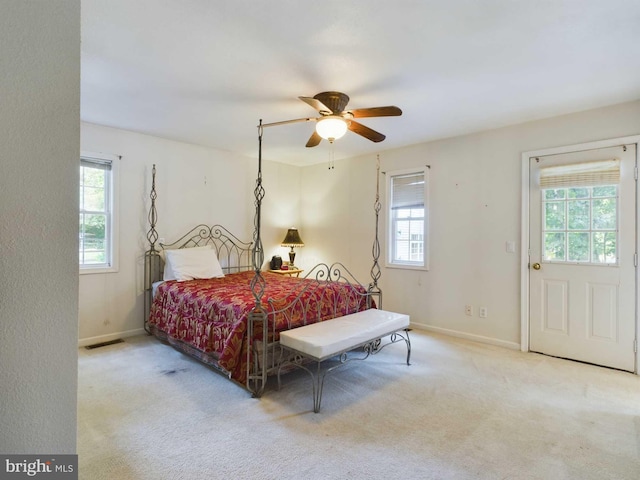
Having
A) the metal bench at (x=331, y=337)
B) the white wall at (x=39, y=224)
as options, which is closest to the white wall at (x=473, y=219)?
the metal bench at (x=331, y=337)

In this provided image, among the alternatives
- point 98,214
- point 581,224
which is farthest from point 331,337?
point 98,214

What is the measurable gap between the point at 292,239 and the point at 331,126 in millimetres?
3088

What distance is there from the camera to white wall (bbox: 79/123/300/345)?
12.9 feet

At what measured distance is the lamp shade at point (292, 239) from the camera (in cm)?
568

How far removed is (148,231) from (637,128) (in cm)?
535

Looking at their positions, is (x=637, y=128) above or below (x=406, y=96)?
below

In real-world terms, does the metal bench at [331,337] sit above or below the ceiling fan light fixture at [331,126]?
below

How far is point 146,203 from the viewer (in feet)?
14.1

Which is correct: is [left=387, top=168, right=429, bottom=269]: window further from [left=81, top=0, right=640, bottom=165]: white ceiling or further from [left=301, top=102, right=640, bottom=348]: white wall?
[left=81, top=0, right=640, bottom=165]: white ceiling

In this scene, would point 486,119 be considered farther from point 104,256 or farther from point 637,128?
point 104,256

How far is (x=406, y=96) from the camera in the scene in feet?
9.99

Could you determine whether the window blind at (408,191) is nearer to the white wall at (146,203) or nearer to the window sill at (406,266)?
the window sill at (406,266)

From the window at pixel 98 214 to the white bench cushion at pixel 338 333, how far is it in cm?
268

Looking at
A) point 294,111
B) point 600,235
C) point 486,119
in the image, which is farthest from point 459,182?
point 294,111
